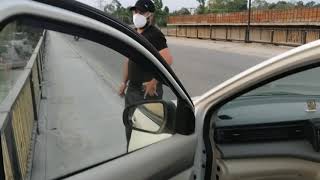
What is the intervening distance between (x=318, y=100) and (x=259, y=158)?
101cm

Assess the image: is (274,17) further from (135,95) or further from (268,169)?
(135,95)

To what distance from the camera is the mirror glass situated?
223 centimetres

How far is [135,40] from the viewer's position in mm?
1977

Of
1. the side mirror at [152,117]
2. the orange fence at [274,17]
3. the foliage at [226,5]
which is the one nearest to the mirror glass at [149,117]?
the side mirror at [152,117]

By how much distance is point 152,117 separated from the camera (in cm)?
228

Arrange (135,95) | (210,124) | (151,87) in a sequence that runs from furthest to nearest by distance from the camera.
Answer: (210,124) < (135,95) < (151,87)

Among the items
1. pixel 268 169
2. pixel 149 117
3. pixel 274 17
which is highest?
pixel 149 117

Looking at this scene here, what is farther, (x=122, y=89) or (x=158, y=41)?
(x=158, y=41)

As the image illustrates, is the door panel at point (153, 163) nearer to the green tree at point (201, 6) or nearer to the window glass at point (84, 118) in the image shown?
the window glass at point (84, 118)

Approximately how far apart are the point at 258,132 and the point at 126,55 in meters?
1.21

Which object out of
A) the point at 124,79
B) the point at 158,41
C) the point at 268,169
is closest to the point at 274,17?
the point at 158,41

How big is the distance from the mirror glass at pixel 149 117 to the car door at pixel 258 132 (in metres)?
0.32

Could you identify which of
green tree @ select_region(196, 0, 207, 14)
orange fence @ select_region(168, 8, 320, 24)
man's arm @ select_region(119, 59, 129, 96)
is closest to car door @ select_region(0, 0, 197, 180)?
man's arm @ select_region(119, 59, 129, 96)

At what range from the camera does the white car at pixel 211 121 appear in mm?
1775
